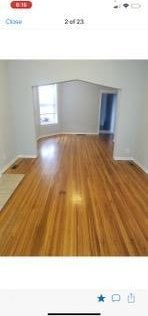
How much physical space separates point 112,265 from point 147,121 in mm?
4816

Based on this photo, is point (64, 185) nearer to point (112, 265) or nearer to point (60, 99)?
point (112, 265)

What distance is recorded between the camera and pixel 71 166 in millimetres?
5164

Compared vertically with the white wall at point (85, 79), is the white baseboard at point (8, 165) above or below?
below

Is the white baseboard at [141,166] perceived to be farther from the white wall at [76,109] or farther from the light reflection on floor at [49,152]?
the white wall at [76,109]

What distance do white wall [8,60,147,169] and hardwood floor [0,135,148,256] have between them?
127 cm

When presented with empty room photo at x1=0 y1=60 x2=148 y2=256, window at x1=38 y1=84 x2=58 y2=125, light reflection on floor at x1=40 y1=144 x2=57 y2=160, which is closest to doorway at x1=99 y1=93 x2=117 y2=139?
empty room photo at x1=0 y1=60 x2=148 y2=256

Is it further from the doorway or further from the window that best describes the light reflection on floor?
the doorway

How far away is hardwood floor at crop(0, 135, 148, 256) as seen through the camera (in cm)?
249

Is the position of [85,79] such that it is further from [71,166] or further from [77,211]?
[77,211]

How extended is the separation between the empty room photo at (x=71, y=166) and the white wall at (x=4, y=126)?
2cm

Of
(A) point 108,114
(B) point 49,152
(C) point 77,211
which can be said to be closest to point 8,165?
(B) point 49,152

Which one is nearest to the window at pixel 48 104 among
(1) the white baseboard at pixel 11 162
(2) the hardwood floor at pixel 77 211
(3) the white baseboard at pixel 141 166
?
(1) the white baseboard at pixel 11 162

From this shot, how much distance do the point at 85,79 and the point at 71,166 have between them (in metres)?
2.33

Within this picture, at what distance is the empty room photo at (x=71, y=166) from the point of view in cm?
265
